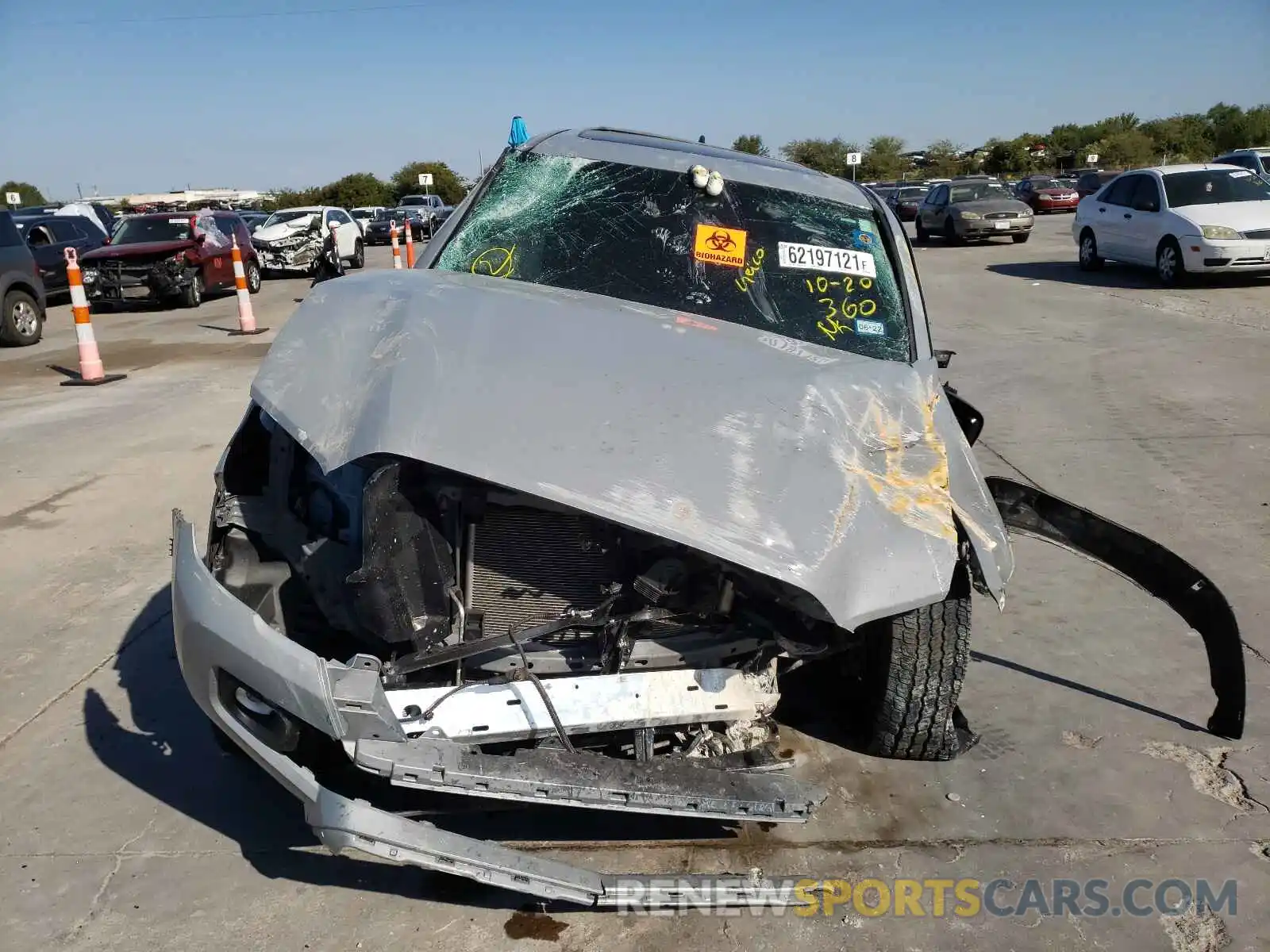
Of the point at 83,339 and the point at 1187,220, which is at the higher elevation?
the point at 1187,220

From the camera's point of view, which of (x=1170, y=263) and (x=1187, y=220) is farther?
(x=1170, y=263)

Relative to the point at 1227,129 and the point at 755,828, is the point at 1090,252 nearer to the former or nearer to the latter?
the point at 755,828

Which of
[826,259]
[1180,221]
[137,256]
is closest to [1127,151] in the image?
[1180,221]

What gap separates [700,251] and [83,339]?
8599 mm

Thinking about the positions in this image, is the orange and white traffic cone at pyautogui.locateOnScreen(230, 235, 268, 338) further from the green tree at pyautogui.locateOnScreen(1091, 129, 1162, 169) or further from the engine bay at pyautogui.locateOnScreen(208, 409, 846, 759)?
the green tree at pyautogui.locateOnScreen(1091, 129, 1162, 169)

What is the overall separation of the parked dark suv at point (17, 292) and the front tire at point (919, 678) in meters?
13.6

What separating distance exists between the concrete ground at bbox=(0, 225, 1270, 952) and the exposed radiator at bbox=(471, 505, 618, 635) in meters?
0.70

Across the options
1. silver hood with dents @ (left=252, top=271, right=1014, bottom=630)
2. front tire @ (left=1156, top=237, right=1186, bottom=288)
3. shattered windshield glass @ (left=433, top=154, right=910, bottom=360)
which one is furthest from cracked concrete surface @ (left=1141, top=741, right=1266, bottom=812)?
front tire @ (left=1156, top=237, right=1186, bottom=288)

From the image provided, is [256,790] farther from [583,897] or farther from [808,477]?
[808,477]

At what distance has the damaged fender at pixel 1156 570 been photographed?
10.9 feet

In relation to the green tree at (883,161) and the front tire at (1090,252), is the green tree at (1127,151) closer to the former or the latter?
the green tree at (883,161)

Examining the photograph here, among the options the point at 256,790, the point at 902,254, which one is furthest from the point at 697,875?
the point at 902,254

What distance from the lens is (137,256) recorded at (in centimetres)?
1653

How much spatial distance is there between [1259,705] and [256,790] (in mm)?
3519
